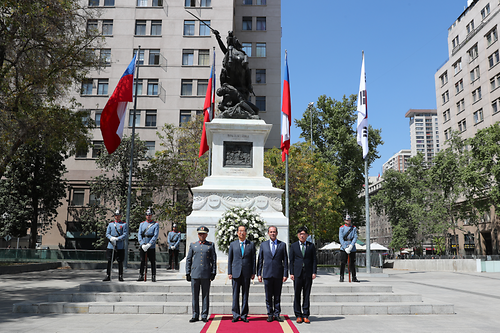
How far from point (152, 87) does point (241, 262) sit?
133ft

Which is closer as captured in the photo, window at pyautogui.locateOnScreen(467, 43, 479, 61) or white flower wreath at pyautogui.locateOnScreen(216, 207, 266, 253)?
white flower wreath at pyautogui.locateOnScreen(216, 207, 266, 253)

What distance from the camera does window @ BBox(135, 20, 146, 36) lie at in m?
46.3

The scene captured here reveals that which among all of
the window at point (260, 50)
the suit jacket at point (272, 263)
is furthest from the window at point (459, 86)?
the suit jacket at point (272, 263)

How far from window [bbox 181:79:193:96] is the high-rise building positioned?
28998mm

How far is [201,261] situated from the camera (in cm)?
830

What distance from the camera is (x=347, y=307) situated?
30.0 feet

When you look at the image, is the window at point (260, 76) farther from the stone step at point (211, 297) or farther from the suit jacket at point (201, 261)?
the suit jacket at point (201, 261)

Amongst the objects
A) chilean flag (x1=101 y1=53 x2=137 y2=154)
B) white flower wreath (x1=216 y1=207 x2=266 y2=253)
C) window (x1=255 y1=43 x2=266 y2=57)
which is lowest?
white flower wreath (x1=216 y1=207 x2=266 y2=253)

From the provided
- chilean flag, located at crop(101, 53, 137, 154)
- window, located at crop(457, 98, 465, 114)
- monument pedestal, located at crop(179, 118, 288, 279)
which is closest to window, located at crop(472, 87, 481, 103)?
window, located at crop(457, 98, 465, 114)

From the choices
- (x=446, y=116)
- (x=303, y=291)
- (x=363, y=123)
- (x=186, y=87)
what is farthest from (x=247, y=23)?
(x=303, y=291)

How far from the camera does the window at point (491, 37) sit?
156ft

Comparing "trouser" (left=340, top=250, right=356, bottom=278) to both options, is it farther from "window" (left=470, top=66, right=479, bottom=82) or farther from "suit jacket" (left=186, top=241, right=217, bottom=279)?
"window" (left=470, top=66, right=479, bottom=82)

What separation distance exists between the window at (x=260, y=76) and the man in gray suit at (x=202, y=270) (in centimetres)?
4254

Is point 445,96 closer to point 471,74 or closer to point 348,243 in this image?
point 471,74
